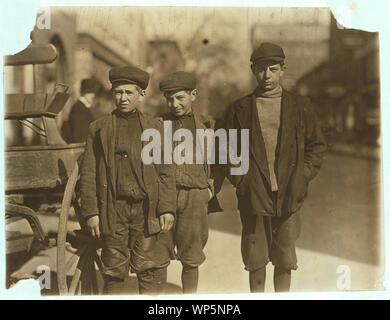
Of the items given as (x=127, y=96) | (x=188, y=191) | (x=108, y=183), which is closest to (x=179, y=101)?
(x=127, y=96)

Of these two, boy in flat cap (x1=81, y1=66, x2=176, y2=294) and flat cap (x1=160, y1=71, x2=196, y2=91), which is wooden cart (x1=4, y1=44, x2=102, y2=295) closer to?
boy in flat cap (x1=81, y1=66, x2=176, y2=294)

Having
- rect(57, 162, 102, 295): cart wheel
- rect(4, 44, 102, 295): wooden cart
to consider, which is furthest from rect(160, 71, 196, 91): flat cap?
rect(57, 162, 102, 295): cart wheel

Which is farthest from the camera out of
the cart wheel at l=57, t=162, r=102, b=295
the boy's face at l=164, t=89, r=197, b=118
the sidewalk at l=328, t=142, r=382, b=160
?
the sidewalk at l=328, t=142, r=382, b=160

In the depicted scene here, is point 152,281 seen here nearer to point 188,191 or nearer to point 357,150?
point 188,191

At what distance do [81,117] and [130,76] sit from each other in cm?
50

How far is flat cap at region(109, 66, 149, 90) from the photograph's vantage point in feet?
11.7

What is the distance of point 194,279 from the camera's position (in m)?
3.61

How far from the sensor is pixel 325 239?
3.72 m

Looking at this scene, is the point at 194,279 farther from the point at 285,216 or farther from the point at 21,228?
the point at 21,228

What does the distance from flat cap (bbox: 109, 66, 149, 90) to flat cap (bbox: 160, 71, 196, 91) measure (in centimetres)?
14

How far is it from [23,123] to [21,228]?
824 millimetres

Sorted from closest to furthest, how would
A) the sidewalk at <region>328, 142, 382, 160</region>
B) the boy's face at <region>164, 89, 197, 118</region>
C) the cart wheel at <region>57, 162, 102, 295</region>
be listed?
the cart wheel at <region>57, 162, 102, 295</region>, the boy's face at <region>164, 89, 197, 118</region>, the sidewalk at <region>328, 142, 382, 160</region>
